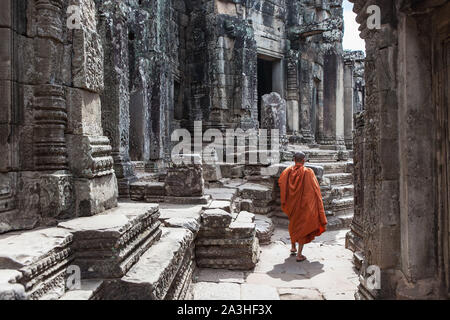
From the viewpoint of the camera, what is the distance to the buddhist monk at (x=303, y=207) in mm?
4984

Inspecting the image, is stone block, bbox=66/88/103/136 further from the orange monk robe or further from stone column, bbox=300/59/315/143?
stone column, bbox=300/59/315/143

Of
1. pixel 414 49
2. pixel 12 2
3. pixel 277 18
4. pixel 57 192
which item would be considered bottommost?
pixel 57 192

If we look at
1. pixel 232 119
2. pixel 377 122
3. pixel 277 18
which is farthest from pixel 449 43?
pixel 277 18

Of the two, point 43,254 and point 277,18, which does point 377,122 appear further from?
point 277,18

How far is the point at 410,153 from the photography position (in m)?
2.66

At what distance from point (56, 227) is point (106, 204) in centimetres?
66

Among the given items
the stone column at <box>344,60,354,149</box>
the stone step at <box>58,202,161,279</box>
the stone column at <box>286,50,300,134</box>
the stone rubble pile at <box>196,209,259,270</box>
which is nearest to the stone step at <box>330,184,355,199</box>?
the stone rubble pile at <box>196,209,259,270</box>

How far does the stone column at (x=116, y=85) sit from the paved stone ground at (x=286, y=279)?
3.00 meters

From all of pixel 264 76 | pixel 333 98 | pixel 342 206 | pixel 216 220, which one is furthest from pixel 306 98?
pixel 216 220

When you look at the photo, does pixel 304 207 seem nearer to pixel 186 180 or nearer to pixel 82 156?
pixel 186 180

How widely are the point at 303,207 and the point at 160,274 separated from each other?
3.01 m

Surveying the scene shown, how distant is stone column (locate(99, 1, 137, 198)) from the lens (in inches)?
245

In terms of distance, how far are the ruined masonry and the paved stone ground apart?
0.21 metres
